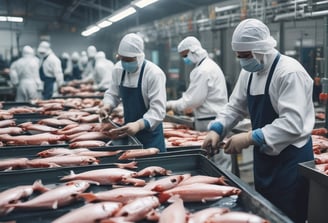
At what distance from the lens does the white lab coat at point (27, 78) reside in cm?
966

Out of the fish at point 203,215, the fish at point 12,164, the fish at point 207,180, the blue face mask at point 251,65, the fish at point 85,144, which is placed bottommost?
the fish at point 203,215

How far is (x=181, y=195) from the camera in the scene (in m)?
1.65

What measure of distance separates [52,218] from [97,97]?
5240mm

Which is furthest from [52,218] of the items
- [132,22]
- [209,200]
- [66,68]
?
[66,68]

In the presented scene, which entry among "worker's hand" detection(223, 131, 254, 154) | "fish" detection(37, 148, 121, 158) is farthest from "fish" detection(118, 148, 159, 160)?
"worker's hand" detection(223, 131, 254, 154)

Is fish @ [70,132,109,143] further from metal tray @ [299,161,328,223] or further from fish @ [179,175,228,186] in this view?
metal tray @ [299,161,328,223]

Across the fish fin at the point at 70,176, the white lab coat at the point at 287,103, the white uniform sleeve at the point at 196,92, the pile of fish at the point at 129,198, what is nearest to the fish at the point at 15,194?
the pile of fish at the point at 129,198

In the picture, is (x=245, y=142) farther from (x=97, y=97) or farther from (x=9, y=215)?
(x=97, y=97)

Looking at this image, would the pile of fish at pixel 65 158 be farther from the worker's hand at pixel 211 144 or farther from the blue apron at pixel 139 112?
the blue apron at pixel 139 112

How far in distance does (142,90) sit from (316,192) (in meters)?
1.66

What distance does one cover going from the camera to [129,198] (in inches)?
63.1

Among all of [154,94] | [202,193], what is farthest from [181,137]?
[202,193]

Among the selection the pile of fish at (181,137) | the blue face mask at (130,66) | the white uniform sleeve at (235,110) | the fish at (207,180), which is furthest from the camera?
the pile of fish at (181,137)

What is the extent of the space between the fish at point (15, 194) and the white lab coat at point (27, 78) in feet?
28.0
